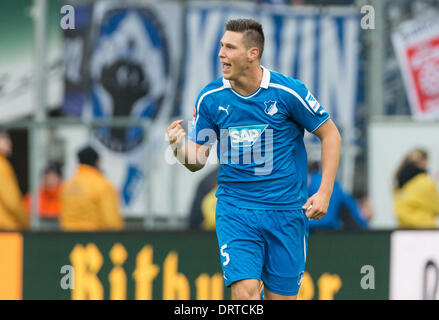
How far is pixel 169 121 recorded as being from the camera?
11539mm

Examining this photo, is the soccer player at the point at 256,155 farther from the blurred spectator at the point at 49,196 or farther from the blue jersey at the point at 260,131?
the blurred spectator at the point at 49,196

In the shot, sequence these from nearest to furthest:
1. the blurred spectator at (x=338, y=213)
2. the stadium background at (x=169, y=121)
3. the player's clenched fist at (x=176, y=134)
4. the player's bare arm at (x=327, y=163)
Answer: the player's clenched fist at (x=176, y=134) → the player's bare arm at (x=327, y=163) → the stadium background at (x=169, y=121) → the blurred spectator at (x=338, y=213)

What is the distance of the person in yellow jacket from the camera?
9.35 metres

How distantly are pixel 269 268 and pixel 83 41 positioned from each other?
21.6ft

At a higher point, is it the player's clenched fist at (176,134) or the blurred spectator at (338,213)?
the player's clenched fist at (176,134)

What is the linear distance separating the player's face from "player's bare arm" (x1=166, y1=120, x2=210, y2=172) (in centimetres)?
46

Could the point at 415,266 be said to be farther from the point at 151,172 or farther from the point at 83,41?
the point at 83,41

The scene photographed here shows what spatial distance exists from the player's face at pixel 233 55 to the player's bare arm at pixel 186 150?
1.49ft

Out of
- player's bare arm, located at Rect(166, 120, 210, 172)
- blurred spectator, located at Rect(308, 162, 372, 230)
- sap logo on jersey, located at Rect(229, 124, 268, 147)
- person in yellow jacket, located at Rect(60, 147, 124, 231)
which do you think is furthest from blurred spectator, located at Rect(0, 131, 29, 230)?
sap logo on jersey, located at Rect(229, 124, 268, 147)

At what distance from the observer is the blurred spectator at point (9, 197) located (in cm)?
950

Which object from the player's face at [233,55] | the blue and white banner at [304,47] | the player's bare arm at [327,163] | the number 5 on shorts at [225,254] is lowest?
the number 5 on shorts at [225,254]

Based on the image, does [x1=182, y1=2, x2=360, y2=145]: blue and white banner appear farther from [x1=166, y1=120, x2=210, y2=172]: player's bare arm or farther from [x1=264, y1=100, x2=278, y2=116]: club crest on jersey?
[x1=264, y1=100, x2=278, y2=116]: club crest on jersey

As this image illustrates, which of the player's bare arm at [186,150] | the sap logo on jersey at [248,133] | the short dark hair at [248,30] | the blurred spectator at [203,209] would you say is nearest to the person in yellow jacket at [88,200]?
the blurred spectator at [203,209]
